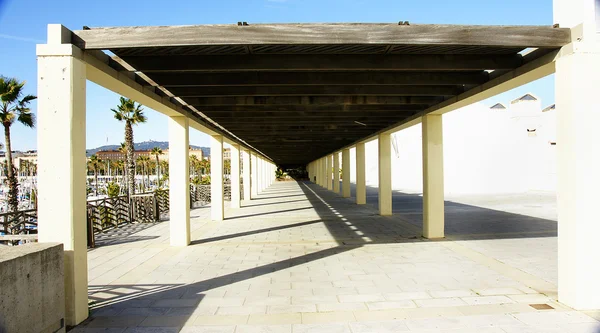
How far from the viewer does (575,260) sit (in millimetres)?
4844

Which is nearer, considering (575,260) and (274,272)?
(575,260)

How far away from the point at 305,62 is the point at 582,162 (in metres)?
3.69

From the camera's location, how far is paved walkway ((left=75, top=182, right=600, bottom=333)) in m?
4.51

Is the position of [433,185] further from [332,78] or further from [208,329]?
[208,329]

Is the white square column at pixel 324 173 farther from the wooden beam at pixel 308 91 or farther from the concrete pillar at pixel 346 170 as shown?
the wooden beam at pixel 308 91

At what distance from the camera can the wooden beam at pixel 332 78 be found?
23.3ft

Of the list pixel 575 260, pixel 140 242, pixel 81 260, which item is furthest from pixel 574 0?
pixel 140 242

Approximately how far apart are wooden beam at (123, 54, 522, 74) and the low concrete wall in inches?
113

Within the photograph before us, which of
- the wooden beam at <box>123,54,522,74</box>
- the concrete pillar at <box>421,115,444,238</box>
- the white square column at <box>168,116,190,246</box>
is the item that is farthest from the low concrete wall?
the concrete pillar at <box>421,115,444,238</box>

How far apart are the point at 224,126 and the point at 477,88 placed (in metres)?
8.35

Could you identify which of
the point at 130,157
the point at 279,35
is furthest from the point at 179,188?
the point at 130,157

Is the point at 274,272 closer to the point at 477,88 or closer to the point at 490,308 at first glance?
the point at 490,308

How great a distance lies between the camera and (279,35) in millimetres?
4773

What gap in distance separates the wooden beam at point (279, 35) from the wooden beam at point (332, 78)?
2.23 metres
